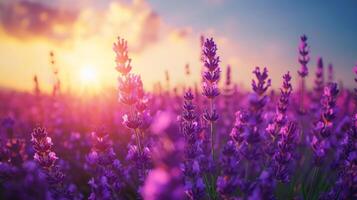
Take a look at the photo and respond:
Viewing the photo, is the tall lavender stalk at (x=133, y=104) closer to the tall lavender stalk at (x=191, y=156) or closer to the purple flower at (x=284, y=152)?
the tall lavender stalk at (x=191, y=156)

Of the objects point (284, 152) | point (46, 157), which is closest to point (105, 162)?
point (46, 157)

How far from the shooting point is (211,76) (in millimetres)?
4289

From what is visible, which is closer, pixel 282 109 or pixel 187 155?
pixel 187 155

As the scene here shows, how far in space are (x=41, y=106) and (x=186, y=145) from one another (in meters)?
7.14

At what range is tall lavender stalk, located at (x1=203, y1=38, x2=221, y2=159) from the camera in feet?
13.5

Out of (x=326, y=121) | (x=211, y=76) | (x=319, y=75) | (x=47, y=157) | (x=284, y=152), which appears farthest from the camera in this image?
(x=319, y=75)

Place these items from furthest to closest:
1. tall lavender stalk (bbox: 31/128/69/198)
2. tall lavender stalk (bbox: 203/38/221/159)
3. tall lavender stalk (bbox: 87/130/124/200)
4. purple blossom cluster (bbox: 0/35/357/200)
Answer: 1. tall lavender stalk (bbox: 203/38/221/159)
2. tall lavender stalk (bbox: 87/130/124/200)
3. tall lavender stalk (bbox: 31/128/69/198)
4. purple blossom cluster (bbox: 0/35/357/200)

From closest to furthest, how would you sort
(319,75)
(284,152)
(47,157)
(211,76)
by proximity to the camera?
(47,157) → (284,152) → (211,76) → (319,75)

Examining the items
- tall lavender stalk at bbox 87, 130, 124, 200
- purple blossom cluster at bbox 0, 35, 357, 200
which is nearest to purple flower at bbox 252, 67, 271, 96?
purple blossom cluster at bbox 0, 35, 357, 200

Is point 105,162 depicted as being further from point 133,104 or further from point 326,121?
point 326,121

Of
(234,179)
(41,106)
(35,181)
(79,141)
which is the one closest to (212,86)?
(234,179)

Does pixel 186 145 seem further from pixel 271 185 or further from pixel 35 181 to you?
pixel 35 181

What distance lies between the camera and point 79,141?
8.06 m

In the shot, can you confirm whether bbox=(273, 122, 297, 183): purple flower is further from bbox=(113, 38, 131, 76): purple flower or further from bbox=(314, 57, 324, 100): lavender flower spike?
bbox=(314, 57, 324, 100): lavender flower spike
